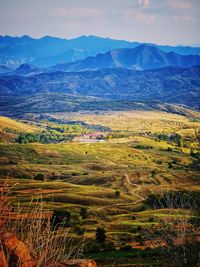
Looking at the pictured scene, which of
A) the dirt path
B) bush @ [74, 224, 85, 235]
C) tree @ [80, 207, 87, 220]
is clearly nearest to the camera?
bush @ [74, 224, 85, 235]

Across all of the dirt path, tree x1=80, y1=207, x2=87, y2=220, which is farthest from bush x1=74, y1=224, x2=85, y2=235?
the dirt path

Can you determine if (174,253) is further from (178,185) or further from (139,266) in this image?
(178,185)

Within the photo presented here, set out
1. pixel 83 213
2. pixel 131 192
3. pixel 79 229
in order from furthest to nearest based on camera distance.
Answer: pixel 131 192
pixel 83 213
pixel 79 229

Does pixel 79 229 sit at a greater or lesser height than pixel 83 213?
greater

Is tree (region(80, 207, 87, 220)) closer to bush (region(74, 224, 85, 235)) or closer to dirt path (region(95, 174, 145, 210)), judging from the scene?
dirt path (region(95, 174, 145, 210))

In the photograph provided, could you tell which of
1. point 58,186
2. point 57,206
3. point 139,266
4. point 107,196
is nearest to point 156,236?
point 139,266

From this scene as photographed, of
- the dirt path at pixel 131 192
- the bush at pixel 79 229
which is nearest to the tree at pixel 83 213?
the dirt path at pixel 131 192

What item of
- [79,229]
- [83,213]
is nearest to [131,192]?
[83,213]

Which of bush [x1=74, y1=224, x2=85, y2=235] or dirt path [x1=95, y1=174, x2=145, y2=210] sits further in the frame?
dirt path [x1=95, y1=174, x2=145, y2=210]

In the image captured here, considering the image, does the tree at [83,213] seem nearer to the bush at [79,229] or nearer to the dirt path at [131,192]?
the dirt path at [131,192]

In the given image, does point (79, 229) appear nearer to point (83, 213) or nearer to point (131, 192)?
point (83, 213)

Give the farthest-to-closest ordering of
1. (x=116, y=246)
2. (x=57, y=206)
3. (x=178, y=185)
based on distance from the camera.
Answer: (x=178, y=185) → (x=57, y=206) → (x=116, y=246)
